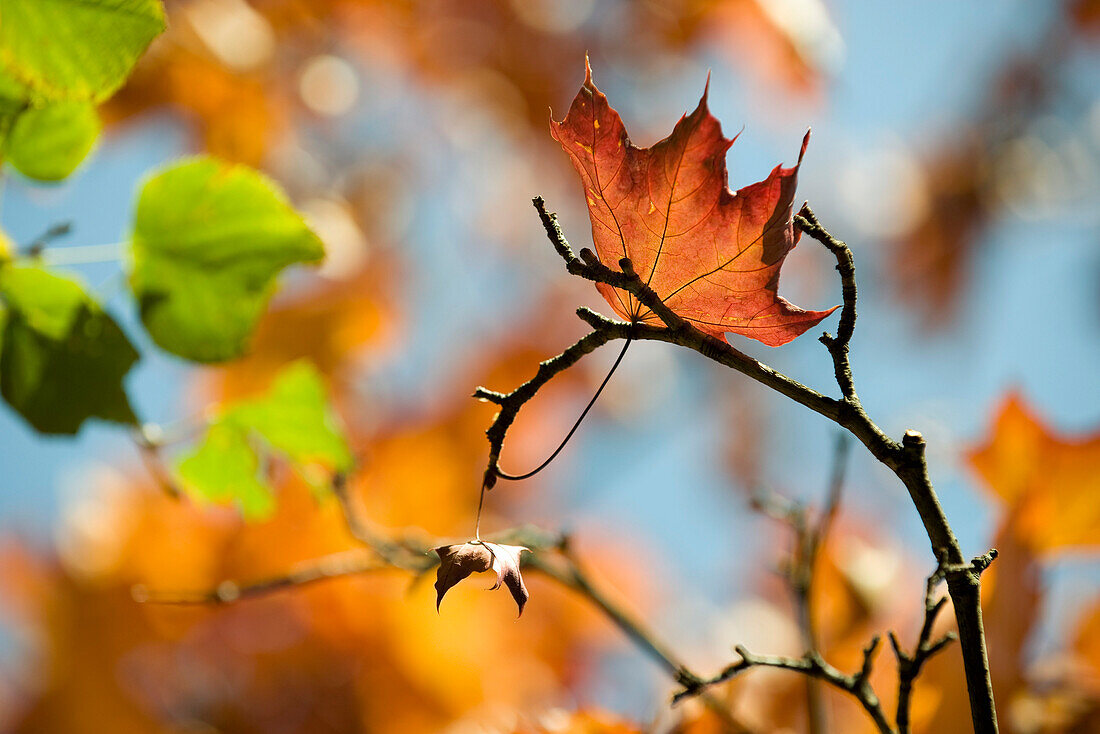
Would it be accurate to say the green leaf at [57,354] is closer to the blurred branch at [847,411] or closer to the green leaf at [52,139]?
the green leaf at [52,139]

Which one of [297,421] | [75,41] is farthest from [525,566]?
[75,41]

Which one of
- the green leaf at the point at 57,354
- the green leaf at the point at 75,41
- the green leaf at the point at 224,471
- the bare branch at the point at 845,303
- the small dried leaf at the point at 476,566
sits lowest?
the green leaf at the point at 57,354

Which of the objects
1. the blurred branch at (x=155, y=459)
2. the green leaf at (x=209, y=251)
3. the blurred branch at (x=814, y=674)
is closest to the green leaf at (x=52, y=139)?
the green leaf at (x=209, y=251)

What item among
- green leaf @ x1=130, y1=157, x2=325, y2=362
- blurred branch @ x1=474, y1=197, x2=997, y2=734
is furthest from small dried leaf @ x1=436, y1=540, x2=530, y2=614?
green leaf @ x1=130, y1=157, x2=325, y2=362

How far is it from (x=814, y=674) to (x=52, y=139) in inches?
15.4

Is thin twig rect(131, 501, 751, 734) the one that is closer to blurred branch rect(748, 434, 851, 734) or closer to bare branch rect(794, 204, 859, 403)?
blurred branch rect(748, 434, 851, 734)

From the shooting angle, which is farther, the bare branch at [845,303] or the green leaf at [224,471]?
the green leaf at [224,471]

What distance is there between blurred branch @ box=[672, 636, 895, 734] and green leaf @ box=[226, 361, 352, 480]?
24 centimetres

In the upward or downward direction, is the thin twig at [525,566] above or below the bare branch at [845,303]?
below

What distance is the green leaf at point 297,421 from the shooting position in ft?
1.36

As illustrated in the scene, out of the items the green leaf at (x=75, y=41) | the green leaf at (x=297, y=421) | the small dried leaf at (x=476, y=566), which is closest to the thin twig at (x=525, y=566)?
the green leaf at (x=297, y=421)

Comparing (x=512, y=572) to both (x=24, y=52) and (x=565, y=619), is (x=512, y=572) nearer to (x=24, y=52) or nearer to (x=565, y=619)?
(x=24, y=52)

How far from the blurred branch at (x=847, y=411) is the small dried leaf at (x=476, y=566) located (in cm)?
3

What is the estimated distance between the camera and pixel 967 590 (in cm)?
20
